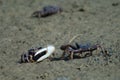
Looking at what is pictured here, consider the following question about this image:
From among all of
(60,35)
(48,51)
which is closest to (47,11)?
(60,35)

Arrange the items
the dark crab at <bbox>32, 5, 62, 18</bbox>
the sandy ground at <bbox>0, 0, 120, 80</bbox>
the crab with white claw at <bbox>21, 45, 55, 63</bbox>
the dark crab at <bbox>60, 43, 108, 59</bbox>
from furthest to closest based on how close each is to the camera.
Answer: the dark crab at <bbox>32, 5, 62, 18</bbox>, the crab with white claw at <bbox>21, 45, 55, 63</bbox>, the dark crab at <bbox>60, 43, 108, 59</bbox>, the sandy ground at <bbox>0, 0, 120, 80</bbox>

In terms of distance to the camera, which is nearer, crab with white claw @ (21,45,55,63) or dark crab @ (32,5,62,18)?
crab with white claw @ (21,45,55,63)

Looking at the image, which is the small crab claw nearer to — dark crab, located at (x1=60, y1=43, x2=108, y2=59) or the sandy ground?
the sandy ground

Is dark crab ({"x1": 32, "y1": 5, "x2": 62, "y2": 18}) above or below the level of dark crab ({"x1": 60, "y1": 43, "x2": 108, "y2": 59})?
above

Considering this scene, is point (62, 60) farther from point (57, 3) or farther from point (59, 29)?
point (57, 3)

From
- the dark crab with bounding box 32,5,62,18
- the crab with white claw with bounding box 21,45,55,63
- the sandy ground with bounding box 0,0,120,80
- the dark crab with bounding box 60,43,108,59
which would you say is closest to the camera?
the sandy ground with bounding box 0,0,120,80

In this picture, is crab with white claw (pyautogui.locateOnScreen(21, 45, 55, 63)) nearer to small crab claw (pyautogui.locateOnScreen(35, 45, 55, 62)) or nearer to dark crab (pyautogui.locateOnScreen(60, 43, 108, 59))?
small crab claw (pyautogui.locateOnScreen(35, 45, 55, 62))

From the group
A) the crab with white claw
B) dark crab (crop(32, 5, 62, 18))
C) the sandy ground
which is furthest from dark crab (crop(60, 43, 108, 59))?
dark crab (crop(32, 5, 62, 18))
